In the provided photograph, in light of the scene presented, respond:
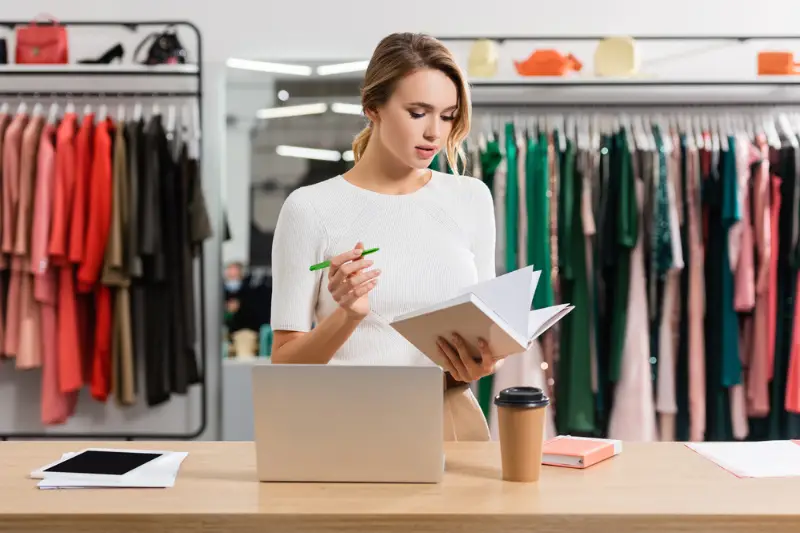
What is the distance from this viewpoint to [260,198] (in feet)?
13.1

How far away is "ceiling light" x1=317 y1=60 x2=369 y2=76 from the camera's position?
396 centimetres

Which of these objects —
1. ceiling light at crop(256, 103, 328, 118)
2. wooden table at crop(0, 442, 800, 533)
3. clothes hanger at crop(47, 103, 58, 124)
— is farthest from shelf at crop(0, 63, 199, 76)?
wooden table at crop(0, 442, 800, 533)

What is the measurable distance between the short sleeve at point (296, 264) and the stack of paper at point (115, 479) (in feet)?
1.46

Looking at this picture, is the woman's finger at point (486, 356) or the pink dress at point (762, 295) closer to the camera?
the woman's finger at point (486, 356)

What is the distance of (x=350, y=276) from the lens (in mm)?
1590

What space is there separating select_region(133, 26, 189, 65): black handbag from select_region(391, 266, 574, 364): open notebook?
8.60ft

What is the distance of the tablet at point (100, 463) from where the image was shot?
1447 millimetres

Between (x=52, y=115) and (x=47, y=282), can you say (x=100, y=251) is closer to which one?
(x=47, y=282)

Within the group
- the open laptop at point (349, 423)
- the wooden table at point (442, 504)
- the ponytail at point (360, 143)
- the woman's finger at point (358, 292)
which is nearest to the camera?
the wooden table at point (442, 504)

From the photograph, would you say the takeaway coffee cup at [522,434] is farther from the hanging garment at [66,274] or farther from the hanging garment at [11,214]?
the hanging garment at [11,214]

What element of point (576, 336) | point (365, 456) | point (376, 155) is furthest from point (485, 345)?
point (576, 336)

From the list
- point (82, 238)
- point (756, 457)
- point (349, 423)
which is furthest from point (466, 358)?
point (82, 238)

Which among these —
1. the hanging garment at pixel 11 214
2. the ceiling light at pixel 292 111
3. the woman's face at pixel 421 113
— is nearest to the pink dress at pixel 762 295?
the ceiling light at pixel 292 111

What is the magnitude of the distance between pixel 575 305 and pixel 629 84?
93 cm
